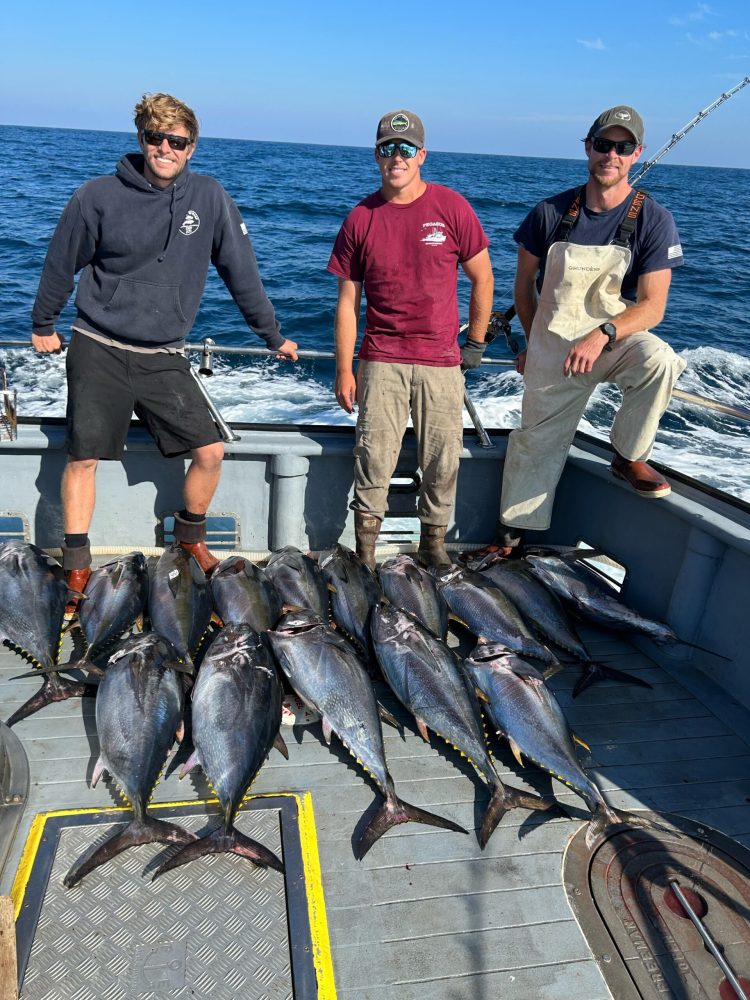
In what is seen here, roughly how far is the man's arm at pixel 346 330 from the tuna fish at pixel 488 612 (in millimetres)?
1110

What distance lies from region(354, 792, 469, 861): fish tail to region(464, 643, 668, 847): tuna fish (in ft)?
1.42

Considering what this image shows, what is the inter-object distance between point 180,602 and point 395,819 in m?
1.44

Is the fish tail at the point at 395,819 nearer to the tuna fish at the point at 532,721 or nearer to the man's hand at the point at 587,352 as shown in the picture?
the tuna fish at the point at 532,721

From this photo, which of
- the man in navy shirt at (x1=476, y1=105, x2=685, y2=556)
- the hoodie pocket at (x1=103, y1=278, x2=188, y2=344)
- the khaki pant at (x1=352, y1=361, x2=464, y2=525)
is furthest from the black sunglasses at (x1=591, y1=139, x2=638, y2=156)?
the hoodie pocket at (x1=103, y1=278, x2=188, y2=344)

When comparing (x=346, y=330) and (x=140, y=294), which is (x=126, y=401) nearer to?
(x=140, y=294)

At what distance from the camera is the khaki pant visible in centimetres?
381

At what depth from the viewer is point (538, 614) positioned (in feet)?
12.0

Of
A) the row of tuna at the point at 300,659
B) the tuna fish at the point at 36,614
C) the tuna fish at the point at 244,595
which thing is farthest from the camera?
the tuna fish at the point at 244,595

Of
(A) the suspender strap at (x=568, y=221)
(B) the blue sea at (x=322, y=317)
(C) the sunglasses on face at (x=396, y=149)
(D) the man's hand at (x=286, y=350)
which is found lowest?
(B) the blue sea at (x=322, y=317)

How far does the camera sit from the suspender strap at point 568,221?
3605 millimetres

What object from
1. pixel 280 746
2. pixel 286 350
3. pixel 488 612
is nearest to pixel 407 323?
Answer: pixel 286 350

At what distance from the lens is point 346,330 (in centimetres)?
380

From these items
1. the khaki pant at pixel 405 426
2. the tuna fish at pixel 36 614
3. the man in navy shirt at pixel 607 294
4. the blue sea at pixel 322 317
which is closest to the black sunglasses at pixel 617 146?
the man in navy shirt at pixel 607 294

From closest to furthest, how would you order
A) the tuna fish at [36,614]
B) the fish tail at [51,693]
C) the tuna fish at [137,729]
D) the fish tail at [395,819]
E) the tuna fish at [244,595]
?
the tuna fish at [137,729] → the fish tail at [395,819] → the fish tail at [51,693] → the tuna fish at [36,614] → the tuna fish at [244,595]
